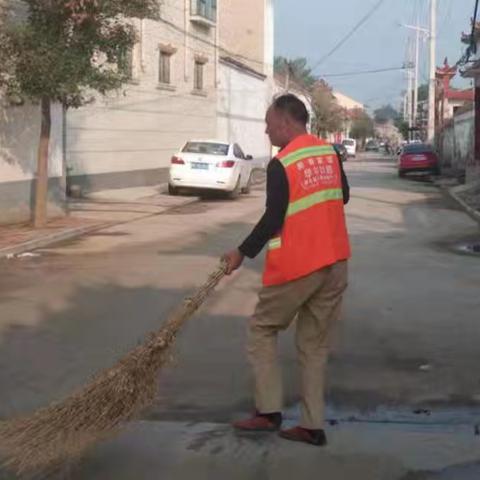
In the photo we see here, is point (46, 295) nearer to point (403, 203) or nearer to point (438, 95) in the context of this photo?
point (403, 203)

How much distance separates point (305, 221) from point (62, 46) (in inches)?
407

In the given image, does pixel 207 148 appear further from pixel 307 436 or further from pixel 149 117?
pixel 307 436

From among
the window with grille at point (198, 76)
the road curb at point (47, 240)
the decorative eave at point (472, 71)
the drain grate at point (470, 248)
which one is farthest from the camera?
the window with grille at point (198, 76)

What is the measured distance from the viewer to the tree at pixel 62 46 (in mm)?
14000

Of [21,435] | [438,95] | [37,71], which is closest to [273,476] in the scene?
[21,435]

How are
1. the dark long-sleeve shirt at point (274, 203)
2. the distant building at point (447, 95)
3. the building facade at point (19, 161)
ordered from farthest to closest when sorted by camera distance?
the distant building at point (447, 95)
the building facade at point (19, 161)
the dark long-sleeve shirt at point (274, 203)

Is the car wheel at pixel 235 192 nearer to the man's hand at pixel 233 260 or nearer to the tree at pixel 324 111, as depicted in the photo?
the man's hand at pixel 233 260

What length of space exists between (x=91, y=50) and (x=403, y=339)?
29.1 ft

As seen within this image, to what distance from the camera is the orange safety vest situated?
15.7 feet

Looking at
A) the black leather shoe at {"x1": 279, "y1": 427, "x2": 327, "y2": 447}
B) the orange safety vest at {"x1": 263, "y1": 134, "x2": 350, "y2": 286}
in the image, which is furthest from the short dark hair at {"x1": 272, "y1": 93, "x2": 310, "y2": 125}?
the black leather shoe at {"x1": 279, "y1": 427, "x2": 327, "y2": 447}

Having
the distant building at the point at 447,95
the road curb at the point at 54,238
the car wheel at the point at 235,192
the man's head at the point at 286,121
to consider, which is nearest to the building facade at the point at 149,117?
the road curb at the point at 54,238

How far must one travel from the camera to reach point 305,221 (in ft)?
15.7

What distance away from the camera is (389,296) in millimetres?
9773

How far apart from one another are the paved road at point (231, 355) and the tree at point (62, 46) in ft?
8.13
